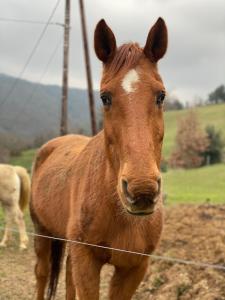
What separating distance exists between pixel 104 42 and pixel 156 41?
37 cm

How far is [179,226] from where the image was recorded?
34.0 feet

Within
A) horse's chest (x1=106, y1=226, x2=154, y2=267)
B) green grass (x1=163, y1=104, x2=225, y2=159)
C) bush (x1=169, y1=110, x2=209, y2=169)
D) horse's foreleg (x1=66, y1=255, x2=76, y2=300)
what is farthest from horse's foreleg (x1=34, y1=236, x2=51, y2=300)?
green grass (x1=163, y1=104, x2=225, y2=159)

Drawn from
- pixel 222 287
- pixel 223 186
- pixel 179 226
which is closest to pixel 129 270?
pixel 222 287

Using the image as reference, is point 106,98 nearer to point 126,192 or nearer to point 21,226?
point 126,192

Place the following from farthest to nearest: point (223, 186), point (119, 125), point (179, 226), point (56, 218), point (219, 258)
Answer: point (223, 186), point (179, 226), point (219, 258), point (56, 218), point (119, 125)

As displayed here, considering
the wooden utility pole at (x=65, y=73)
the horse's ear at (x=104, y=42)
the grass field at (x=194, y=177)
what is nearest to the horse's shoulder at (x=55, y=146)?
the horse's ear at (x=104, y=42)

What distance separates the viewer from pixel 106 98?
3.27 m

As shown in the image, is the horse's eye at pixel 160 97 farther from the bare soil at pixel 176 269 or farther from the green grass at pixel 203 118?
the green grass at pixel 203 118

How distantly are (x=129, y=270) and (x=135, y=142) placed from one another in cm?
142

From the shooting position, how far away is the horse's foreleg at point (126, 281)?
3939mm

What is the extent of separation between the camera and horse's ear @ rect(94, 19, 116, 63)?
3396 millimetres

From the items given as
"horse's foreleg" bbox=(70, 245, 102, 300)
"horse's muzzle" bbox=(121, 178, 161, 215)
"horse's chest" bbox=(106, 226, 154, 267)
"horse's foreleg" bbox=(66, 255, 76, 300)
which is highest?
"horse's muzzle" bbox=(121, 178, 161, 215)

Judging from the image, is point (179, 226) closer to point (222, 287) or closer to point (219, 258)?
point (219, 258)

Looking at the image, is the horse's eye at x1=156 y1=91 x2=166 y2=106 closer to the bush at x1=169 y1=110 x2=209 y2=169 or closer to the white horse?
the white horse
